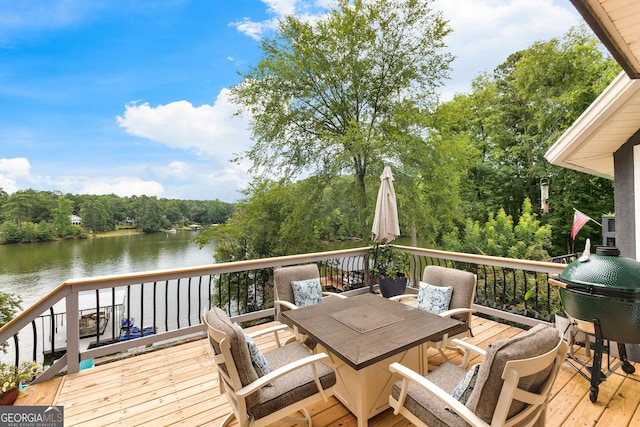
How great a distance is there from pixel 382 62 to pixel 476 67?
30.3 feet

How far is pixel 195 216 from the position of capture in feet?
58.9

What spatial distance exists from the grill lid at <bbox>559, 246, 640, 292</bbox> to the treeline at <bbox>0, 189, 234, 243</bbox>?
13.3 metres

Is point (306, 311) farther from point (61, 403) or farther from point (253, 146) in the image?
point (253, 146)

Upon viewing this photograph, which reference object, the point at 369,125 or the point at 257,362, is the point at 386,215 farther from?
the point at 369,125

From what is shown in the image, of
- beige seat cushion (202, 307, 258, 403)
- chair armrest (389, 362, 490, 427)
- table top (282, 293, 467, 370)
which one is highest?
beige seat cushion (202, 307, 258, 403)

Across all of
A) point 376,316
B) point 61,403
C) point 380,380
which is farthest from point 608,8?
point 61,403

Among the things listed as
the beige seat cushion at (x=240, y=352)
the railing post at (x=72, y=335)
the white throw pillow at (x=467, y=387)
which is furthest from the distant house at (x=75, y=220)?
the white throw pillow at (x=467, y=387)

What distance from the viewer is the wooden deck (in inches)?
85.4

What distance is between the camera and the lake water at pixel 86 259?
48.1 ft

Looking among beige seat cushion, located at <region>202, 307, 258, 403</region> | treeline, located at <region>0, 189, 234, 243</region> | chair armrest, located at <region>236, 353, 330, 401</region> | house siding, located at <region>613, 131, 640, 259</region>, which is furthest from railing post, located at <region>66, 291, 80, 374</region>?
treeline, located at <region>0, 189, 234, 243</region>

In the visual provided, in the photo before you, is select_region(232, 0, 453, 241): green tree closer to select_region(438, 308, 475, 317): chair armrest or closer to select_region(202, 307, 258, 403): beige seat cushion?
select_region(438, 308, 475, 317): chair armrest

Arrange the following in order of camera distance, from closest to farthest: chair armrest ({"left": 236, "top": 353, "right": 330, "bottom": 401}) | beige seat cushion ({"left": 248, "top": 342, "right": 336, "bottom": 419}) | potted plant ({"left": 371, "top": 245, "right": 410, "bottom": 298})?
1. chair armrest ({"left": 236, "top": 353, "right": 330, "bottom": 401})
2. beige seat cushion ({"left": 248, "top": 342, "right": 336, "bottom": 419})
3. potted plant ({"left": 371, "top": 245, "right": 410, "bottom": 298})

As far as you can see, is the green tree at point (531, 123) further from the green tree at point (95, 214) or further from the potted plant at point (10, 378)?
the green tree at point (95, 214)

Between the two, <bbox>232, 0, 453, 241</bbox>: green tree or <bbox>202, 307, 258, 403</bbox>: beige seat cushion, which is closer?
<bbox>202, 307, 258, 403</bbox>: beige seat cushion
